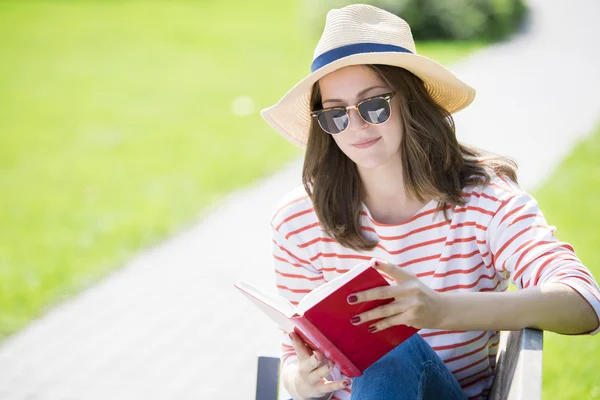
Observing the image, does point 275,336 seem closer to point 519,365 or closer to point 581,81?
point 519,365

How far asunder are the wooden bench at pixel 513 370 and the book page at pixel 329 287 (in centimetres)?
47

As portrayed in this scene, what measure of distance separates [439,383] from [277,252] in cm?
77

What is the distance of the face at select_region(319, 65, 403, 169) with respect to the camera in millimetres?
2695

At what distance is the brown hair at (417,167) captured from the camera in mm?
2676

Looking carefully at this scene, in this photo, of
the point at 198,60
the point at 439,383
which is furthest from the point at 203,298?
the point at 198,60

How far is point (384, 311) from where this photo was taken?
82.0 inches

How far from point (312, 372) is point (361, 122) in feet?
2.88

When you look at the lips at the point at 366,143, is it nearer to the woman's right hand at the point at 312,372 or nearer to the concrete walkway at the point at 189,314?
the woman's right hand at the point at 312,372

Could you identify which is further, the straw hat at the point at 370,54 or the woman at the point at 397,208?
the straw hat at the point at 370,54

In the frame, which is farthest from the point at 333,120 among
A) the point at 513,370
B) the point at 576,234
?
the point at 576,234

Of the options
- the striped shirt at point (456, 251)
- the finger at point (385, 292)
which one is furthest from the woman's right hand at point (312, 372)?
the finger at point (385, 292)

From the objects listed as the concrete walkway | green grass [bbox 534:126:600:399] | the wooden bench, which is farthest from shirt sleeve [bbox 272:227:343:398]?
the concrete walkway

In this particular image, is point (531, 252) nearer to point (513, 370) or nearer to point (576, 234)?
point (513, 370)

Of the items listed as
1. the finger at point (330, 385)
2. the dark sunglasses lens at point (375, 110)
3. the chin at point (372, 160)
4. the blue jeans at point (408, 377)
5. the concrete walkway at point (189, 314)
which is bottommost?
the concrete walkway at point (189, 314)
